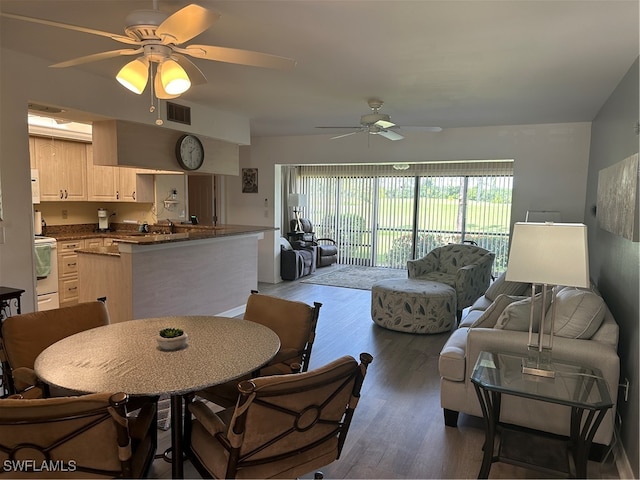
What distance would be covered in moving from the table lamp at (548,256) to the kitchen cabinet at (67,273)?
5185 mm

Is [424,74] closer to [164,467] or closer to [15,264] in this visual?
[164,467]

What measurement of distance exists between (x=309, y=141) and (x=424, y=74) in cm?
371

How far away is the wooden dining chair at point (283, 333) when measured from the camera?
2.29 meters

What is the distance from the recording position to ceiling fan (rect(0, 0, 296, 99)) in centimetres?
178

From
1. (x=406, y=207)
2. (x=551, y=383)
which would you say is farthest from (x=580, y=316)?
(x=406, y=207)

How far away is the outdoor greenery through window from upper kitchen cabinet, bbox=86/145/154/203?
450 centimetres

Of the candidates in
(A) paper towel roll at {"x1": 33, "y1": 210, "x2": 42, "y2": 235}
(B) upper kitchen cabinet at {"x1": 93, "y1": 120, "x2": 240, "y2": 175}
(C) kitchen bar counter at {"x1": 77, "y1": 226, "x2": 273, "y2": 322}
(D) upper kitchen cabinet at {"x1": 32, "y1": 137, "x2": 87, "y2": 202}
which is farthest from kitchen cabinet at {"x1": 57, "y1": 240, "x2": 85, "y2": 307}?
(B) upper kitchen cabinet at {"x1": 93, "y1": 120, "x2": 240, "y2": 175}

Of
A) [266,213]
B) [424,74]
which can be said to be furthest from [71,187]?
[424,74]

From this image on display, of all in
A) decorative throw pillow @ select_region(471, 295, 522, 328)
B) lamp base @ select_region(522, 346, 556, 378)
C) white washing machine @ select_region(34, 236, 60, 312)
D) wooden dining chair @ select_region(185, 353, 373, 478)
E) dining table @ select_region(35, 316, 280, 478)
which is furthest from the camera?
white washing machine @ select_region(34, 236, 60, 312)

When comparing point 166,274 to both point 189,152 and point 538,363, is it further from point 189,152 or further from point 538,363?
point 538,363

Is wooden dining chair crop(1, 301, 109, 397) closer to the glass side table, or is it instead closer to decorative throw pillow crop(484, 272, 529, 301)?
the glass side table

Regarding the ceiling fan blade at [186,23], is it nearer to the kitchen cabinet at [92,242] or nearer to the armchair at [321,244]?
the kitchen cabinet at [92,242]

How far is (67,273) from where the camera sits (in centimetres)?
545

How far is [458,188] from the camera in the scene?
336 inches
